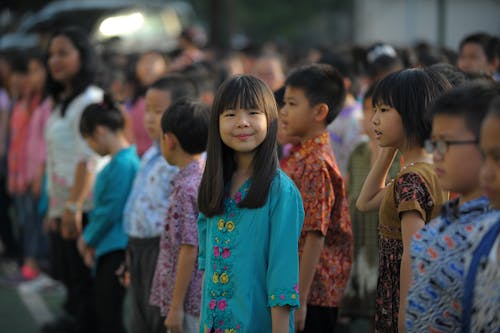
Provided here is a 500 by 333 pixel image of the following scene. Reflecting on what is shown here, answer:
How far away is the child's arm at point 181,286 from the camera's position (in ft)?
14.3

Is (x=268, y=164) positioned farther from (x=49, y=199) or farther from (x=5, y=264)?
(x=5, y=264)

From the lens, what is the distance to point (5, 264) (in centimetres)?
989

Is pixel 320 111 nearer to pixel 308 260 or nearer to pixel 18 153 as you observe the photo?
pixel 308 260

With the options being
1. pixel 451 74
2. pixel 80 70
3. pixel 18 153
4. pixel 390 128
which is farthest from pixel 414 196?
pixel 18 153

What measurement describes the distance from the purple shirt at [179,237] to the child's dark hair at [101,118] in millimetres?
1275

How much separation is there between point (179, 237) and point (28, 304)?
13.1 feet

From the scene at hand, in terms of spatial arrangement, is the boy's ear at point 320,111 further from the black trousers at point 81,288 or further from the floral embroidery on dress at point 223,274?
the black trousers at point 81,288

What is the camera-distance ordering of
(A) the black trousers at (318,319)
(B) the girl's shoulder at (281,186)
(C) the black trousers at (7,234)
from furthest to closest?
(C) the black trousers at (7,234) → (A) the black trousers at (318,319) → (B) the girl's shoulder at (281,186)

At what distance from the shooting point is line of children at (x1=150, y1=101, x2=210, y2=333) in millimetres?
4375

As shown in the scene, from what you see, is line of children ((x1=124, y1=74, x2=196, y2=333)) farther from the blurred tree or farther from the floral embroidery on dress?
the blurred tree

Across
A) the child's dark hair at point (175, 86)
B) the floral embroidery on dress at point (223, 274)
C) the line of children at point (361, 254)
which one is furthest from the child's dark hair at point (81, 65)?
the floral embroidery on dress at point (223, 274)

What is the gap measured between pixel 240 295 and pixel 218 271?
14 cm

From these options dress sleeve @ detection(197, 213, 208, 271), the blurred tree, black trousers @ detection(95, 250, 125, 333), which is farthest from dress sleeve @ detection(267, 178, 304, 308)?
the blurred tree

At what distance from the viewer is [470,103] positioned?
9.75ft
